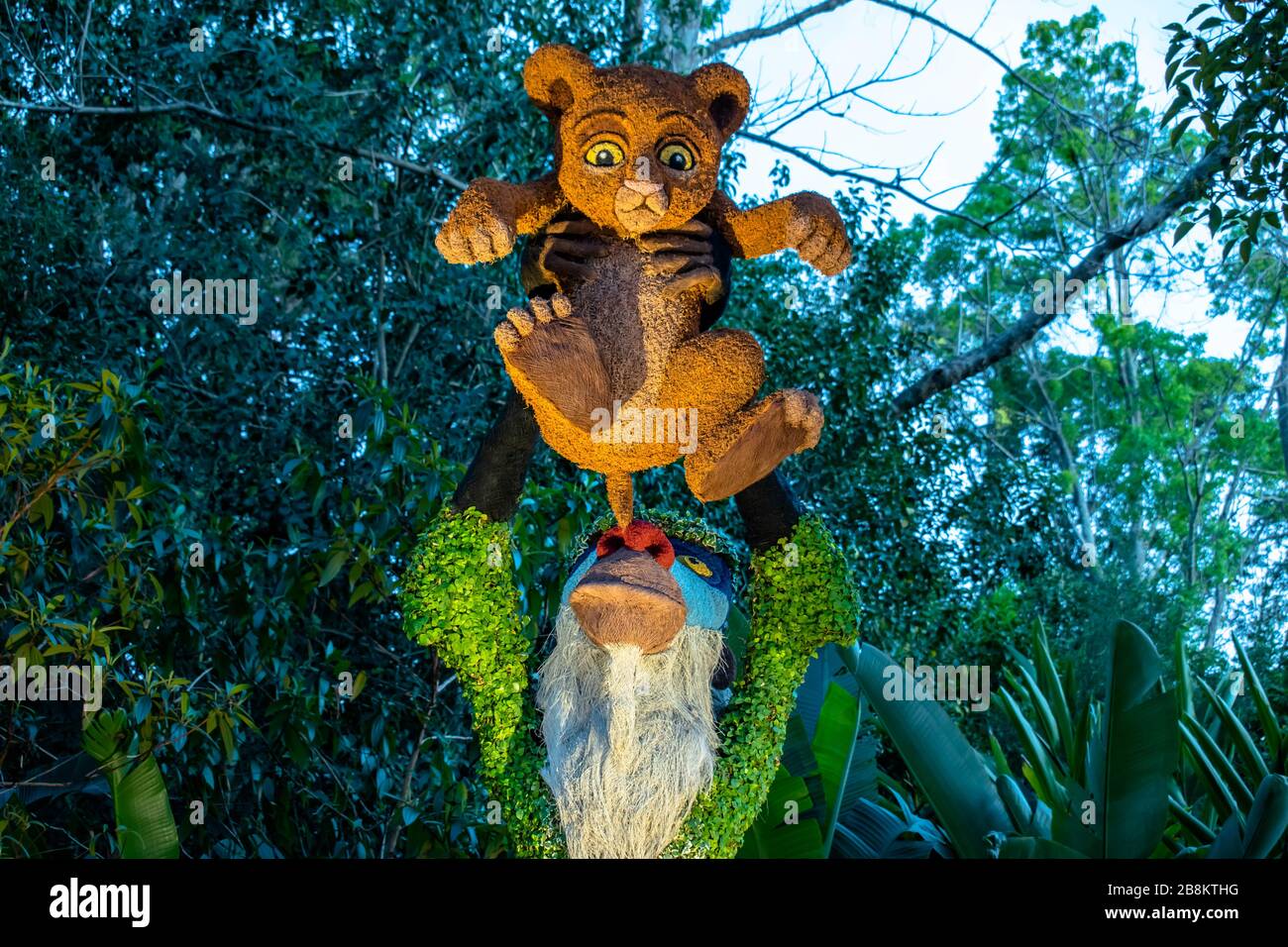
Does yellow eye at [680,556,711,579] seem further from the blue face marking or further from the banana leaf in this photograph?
the banana leaf

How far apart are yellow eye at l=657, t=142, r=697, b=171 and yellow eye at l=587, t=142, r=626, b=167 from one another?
0.08 meters

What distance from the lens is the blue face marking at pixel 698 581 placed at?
2678 millimetres

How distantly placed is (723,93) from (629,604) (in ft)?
3.41

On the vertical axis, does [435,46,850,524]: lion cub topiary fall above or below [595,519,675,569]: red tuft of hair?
above

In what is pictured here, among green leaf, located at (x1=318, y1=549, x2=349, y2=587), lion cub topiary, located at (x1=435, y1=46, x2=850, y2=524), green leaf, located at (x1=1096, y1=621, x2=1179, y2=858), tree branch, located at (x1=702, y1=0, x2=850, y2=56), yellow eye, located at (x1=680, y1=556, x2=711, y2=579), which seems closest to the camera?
lion cub topiary, located at (x1=435, y1=46, x2=850, y2=524)

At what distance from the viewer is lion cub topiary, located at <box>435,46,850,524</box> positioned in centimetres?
235

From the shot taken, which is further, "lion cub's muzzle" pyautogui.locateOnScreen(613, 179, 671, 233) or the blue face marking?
the blue face marking

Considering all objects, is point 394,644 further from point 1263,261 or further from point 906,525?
point 1263,261

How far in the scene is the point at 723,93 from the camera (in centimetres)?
261

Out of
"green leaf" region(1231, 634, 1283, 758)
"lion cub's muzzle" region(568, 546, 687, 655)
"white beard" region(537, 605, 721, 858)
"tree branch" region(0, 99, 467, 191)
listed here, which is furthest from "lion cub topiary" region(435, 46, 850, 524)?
"tree branch" region(0, 99, 467, 191)
